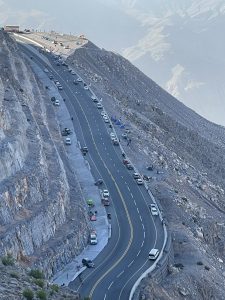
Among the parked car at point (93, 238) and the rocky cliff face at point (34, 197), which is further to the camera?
the parked car at point (93, 238)

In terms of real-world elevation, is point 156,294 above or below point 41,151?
below

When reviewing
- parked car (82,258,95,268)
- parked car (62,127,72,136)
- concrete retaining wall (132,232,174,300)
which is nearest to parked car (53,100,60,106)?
parked car (62,127,72,136)

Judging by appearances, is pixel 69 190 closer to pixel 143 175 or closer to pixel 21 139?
pixel 21 139

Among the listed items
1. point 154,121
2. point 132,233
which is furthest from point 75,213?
point 154,121

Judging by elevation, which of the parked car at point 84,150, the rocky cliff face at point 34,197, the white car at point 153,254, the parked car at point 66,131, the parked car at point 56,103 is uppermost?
the parked car at point 56,103

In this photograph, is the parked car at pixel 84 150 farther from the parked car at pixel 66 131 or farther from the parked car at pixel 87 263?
the parked car at pixel 87 263

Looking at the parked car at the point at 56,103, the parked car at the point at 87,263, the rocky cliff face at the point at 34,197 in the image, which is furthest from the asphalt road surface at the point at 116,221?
the rocky cliff face at the point at 34,197
